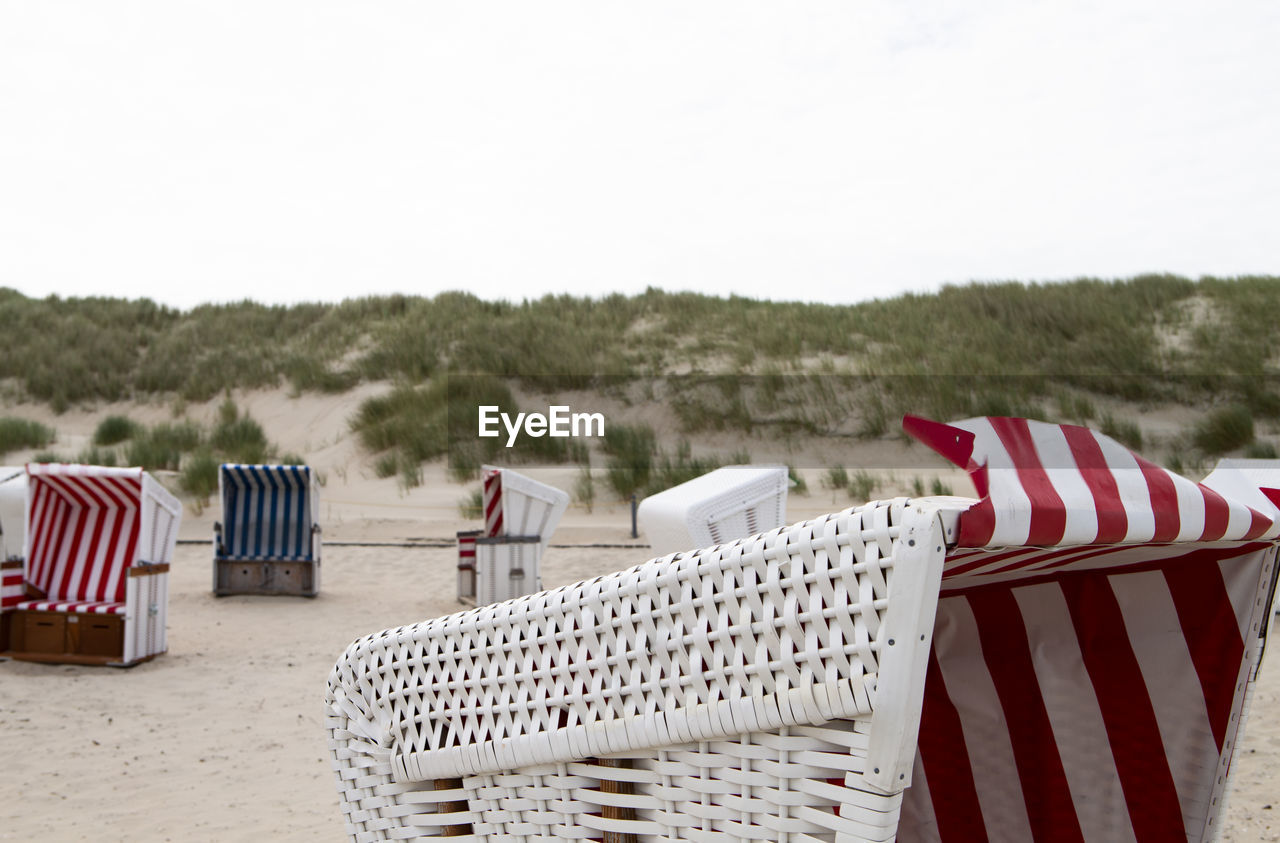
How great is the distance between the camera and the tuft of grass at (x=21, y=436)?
78.1 ft

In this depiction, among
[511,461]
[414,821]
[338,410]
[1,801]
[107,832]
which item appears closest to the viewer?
[414,821]

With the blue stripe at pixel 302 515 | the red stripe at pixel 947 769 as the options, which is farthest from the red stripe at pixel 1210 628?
the blue stripe at pixel 302 515

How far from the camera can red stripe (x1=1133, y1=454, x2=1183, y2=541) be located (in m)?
1.72

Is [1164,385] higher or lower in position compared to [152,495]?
higher

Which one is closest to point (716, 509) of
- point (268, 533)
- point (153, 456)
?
point (268, 533)

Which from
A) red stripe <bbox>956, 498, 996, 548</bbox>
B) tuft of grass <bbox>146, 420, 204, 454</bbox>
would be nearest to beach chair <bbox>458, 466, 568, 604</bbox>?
red stripe <bbox>956, 498, 996, 548</bbox>

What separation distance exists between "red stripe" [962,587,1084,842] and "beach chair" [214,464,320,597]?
877cm

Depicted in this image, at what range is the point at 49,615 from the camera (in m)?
7.46

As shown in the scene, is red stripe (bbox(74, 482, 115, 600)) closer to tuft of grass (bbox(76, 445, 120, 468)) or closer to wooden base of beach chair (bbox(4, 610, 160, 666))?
wooden base of beach chair (bbox(4, 610, 160, 666))

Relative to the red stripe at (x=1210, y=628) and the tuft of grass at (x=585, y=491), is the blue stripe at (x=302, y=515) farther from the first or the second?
the red stripe at (x=1210, y=628)

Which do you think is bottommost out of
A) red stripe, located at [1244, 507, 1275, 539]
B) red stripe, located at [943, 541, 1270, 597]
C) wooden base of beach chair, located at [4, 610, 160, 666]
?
Answer: wooden base of beach chair, located at [4, 610, 160, 666]

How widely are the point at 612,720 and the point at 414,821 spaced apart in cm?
73

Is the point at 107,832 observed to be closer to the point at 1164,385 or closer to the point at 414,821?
the point at 414,821

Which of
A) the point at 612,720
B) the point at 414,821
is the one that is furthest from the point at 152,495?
the point at 612,720
